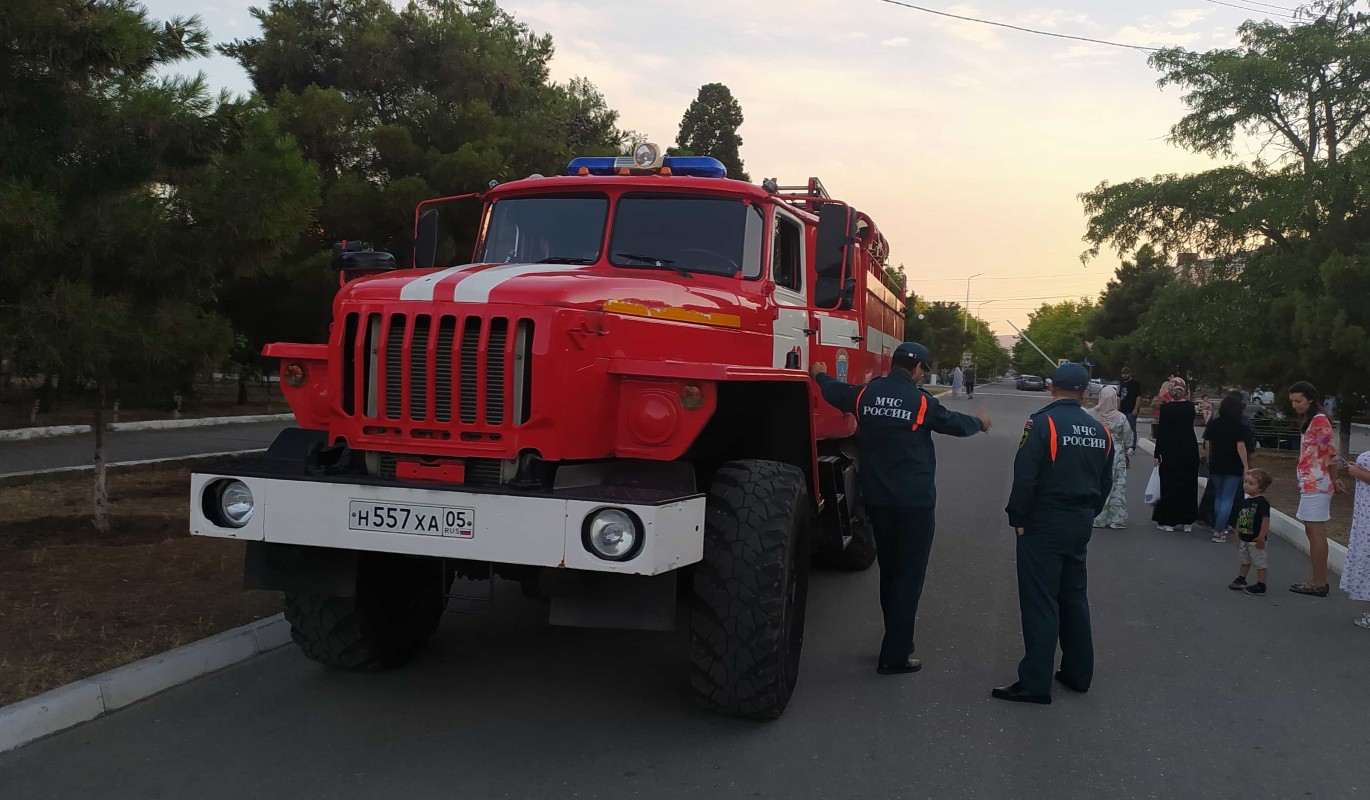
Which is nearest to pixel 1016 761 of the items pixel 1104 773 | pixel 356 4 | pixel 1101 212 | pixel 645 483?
pixel 1104 773

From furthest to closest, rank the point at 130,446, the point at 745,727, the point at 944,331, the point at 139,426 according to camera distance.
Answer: the point at 944,331
the point at 139,426
the point at 130,446
the point at 745,727

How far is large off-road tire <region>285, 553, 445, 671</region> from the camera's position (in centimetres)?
534

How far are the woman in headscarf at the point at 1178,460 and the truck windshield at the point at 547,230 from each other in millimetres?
7843

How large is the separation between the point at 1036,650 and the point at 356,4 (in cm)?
1861

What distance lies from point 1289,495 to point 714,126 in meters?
34.8

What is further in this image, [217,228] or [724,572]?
[217,228]

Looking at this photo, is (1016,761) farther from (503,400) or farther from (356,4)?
(356,4)

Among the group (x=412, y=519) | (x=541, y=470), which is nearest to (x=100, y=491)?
(x=412, y=519)

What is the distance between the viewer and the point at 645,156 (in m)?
6.49

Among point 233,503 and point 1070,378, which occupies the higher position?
point 1070,378

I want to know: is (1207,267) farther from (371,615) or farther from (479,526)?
(479,526)

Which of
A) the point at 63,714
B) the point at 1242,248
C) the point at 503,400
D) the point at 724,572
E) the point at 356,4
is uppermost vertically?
the point at 356,4

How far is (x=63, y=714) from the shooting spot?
4.73 meters

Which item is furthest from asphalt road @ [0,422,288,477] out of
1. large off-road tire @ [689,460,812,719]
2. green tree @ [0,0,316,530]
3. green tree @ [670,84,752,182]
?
green tree @ [670,84,752,182]
